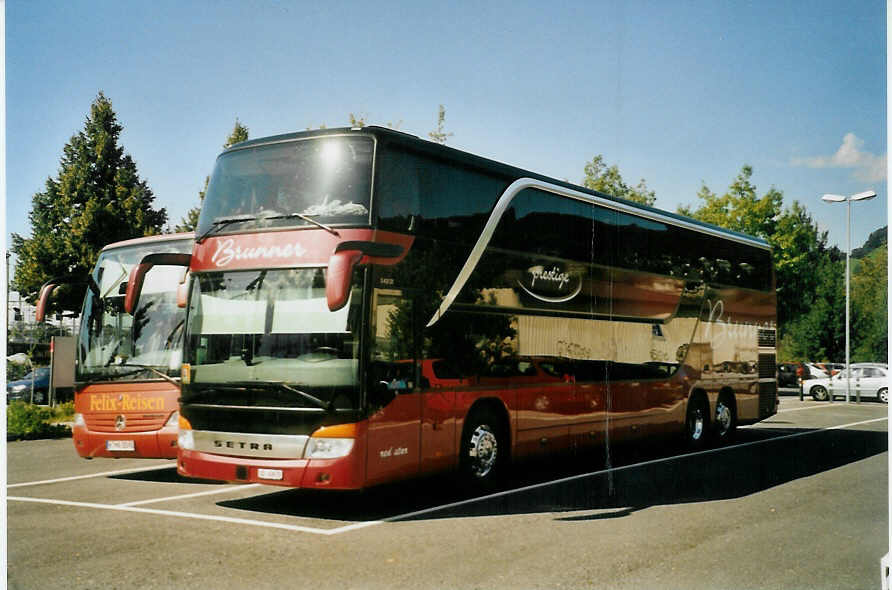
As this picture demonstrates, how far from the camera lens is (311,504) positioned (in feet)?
31.3

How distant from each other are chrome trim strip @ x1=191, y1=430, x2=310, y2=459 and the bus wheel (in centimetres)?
815

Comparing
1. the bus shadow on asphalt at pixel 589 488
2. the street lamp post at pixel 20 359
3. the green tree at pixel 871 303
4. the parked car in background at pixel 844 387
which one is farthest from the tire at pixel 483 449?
the parked car in background at pixel 844 387

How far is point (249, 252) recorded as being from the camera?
884cm

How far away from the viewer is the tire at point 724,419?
15.4m

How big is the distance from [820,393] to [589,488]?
26381 millimetres

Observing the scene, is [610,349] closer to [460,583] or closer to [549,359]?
[549,359]

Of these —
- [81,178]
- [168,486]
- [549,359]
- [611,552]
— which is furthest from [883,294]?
[81,178]

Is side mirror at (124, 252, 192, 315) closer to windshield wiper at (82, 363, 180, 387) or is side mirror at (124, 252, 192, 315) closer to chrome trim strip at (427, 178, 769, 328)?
windshield wiper at (82, 363, 180, 387)

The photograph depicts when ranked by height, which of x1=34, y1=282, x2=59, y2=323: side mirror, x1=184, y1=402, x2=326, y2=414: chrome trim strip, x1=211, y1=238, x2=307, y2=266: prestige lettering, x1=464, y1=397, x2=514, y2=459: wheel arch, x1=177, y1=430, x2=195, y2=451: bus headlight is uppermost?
x1=211, y1=238, x2=307, y2=266: prestige lettering

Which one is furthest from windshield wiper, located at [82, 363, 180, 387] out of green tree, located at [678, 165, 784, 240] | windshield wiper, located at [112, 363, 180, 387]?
green tree, located at [678, 165, 784, 240]

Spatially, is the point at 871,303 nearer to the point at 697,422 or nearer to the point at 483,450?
the point at 483,450

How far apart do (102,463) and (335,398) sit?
715 centimetres

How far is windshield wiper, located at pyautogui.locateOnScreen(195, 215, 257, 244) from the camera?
906 centimetres

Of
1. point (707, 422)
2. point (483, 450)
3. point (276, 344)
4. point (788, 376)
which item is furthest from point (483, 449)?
point (788, 376)
